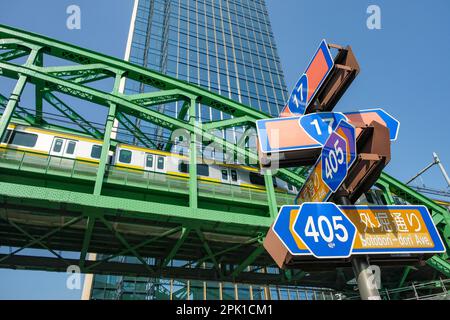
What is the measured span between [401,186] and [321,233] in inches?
821

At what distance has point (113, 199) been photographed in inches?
450

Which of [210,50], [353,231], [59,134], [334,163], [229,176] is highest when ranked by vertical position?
[210,50]

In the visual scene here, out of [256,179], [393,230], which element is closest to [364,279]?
[393,230]

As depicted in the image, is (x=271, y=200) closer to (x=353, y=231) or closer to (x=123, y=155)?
(x=123, y=155)

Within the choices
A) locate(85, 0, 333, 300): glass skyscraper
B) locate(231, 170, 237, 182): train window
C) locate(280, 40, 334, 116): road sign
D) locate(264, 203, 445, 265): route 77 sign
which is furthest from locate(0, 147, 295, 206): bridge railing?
locate(85, 0, 333, 300): glass skyscraper

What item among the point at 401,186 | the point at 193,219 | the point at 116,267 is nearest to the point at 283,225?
the point at 193,219

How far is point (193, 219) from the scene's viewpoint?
1230cm

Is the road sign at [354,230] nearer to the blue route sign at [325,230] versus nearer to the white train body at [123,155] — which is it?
the blue route sign at [325,230]

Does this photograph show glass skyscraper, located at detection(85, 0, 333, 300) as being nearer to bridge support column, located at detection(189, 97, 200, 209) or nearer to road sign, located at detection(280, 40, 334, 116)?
bridge support column, located at detection(189, 97, 200, 209)

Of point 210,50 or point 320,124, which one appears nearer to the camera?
point 320,124

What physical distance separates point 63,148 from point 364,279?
15242mm

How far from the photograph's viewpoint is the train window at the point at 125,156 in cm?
1619

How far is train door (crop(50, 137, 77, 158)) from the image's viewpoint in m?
15.0

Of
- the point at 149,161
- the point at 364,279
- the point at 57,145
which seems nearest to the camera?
the point at 364,279
